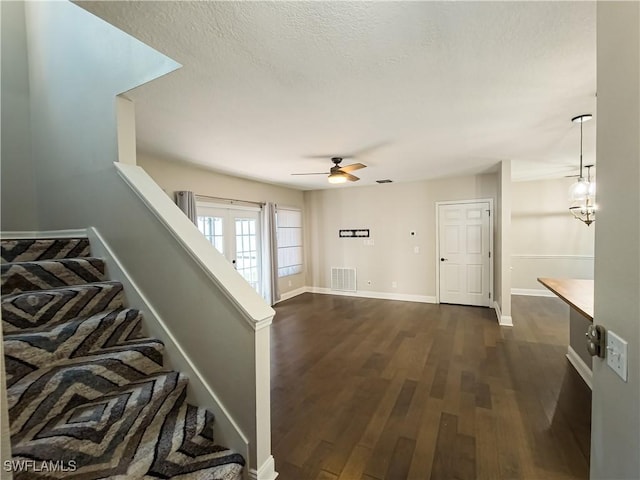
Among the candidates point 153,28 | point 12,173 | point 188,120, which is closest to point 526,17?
point 153,28

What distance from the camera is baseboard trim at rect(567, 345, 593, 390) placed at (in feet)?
8.54

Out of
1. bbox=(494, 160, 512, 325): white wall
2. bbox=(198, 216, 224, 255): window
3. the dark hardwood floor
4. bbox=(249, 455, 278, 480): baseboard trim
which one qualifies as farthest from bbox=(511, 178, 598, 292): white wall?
bbox=(249, 455, 278, 480): baseboard trim

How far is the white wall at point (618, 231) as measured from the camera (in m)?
0.78

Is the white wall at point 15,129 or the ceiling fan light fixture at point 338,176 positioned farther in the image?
the ceiling fan light fixture at point 338,176

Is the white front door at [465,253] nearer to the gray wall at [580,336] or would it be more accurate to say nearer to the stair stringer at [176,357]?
the gray wall at [580,336]

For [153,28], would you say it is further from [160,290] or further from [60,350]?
[60,350]

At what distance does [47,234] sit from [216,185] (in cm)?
253

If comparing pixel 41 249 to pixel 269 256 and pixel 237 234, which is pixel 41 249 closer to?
pixel 237 234

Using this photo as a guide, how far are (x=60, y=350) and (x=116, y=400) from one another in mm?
413

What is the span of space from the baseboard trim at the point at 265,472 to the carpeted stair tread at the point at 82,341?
2.73ft

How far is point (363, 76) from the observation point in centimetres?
184

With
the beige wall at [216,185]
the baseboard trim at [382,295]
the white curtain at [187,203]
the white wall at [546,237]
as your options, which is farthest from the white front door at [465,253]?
the white curtain at [187,203]

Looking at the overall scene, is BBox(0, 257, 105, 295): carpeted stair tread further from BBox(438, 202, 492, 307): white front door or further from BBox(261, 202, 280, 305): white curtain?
BBox(438, 202, 492, 307): white front door

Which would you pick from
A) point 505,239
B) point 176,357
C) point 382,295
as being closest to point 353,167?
point 505,239
